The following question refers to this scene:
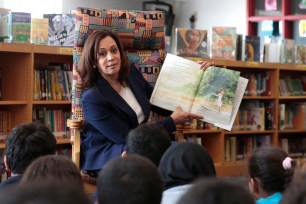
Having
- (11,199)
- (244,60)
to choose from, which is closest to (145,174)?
(11,199)

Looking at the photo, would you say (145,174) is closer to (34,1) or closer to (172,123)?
(172,123)

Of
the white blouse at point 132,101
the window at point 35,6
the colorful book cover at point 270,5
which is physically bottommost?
the white blouse at point 132,101

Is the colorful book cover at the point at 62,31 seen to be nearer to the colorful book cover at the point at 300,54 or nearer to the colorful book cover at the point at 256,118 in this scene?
the colorful book cover at the point at 256,118

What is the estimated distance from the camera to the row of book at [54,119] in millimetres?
4535

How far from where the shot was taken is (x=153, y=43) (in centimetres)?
365

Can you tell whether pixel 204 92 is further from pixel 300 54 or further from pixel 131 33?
pixel 300 54

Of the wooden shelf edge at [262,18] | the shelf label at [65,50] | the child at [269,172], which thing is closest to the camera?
the child at [269,172]

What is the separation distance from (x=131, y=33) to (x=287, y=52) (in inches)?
131

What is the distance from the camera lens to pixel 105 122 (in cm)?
297

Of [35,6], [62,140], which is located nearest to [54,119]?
[62,140]

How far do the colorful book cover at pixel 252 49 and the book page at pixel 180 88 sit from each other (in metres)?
2.83

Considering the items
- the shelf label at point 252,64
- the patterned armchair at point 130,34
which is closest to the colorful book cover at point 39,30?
the patterned armchair at point 130,34

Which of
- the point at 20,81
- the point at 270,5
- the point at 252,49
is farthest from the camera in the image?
the point at 270,5

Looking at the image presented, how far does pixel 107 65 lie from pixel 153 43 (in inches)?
26.5
